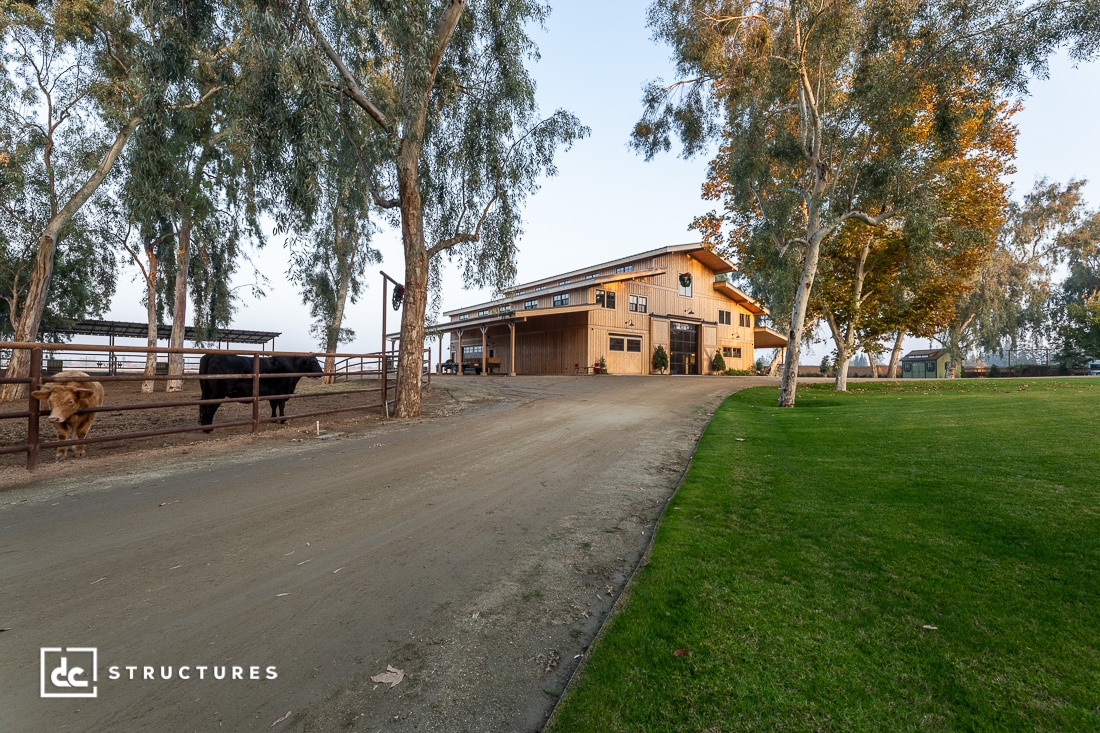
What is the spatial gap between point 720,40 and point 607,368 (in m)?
17.5

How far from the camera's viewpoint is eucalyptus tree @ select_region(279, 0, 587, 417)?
31.9 ft

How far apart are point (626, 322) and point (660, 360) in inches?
143

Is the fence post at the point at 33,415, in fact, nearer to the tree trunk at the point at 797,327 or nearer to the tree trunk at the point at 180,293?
the tree trunk at the point at 180,293

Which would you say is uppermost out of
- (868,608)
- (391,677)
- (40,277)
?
(40,277)

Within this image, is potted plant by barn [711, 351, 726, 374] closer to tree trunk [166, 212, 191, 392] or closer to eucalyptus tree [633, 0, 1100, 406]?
eucalyptus tree [633, 0, 1100, 406]

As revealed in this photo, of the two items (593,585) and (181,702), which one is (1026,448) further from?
(181,702)

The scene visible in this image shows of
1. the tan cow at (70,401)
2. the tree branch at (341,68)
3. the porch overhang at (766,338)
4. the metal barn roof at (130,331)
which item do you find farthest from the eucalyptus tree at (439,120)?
the porch overhang at (766,338)

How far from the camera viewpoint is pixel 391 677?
2041 mm

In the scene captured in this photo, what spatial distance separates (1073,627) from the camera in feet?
7.00

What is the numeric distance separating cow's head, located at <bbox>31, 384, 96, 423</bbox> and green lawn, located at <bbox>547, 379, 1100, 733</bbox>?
774cm

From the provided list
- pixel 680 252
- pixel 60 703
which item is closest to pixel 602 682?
pixel 60 703

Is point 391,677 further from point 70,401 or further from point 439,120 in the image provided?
point 439,120

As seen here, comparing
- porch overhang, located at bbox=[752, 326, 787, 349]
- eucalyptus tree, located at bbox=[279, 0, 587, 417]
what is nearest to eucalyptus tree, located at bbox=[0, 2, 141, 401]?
eucalyptus tree, located at bbox=[279, 0, 587, 417]

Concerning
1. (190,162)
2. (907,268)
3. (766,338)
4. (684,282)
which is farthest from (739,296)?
(190,162)
